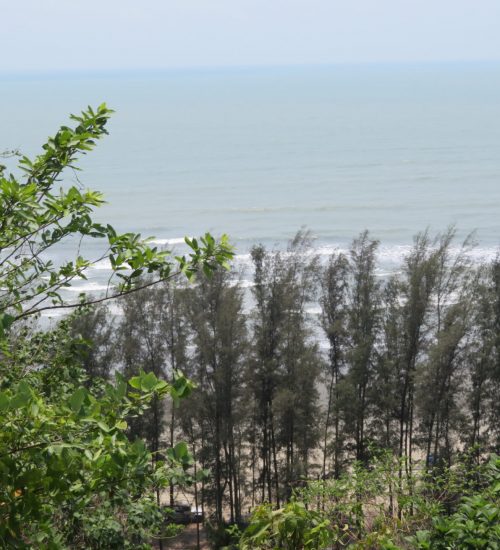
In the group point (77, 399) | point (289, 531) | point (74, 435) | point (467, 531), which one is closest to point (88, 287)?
point (289, 531)

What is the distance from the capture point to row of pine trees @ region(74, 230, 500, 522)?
21.5 metres

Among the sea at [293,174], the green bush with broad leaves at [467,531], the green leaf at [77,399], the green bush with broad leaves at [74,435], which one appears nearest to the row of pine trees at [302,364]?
the sea at [293,174]

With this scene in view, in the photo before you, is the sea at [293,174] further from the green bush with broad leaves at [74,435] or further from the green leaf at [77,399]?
the green leaf at [77,399]

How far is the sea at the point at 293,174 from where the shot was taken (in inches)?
1951

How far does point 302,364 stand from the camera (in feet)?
70.6

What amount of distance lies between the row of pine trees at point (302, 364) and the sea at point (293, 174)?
29.4 feet

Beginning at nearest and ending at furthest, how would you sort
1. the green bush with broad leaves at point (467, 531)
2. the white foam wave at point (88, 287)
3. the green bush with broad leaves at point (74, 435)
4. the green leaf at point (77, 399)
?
the green leaf at point (77, 399)
the green bush with broad leaves at point (74, 435)
the green bush with broad leaves at point (467, 531)
the white foam wave at point (88, 287)

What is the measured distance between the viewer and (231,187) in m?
63.0

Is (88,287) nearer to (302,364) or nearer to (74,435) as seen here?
(302,364)

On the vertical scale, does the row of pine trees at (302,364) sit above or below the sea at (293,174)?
below

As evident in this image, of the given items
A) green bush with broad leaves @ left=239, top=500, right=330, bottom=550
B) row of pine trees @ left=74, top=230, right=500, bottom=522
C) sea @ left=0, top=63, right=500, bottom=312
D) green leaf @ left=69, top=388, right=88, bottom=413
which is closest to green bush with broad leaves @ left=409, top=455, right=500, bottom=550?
green bush with broad leaves @ left=239, top=500, right=330, bottom=550

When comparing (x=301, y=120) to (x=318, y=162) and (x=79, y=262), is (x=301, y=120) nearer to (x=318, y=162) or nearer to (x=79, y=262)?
(x=318, y=162)

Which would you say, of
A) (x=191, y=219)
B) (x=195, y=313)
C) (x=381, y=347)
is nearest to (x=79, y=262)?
(x=195, y=313)

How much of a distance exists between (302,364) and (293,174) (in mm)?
48612
